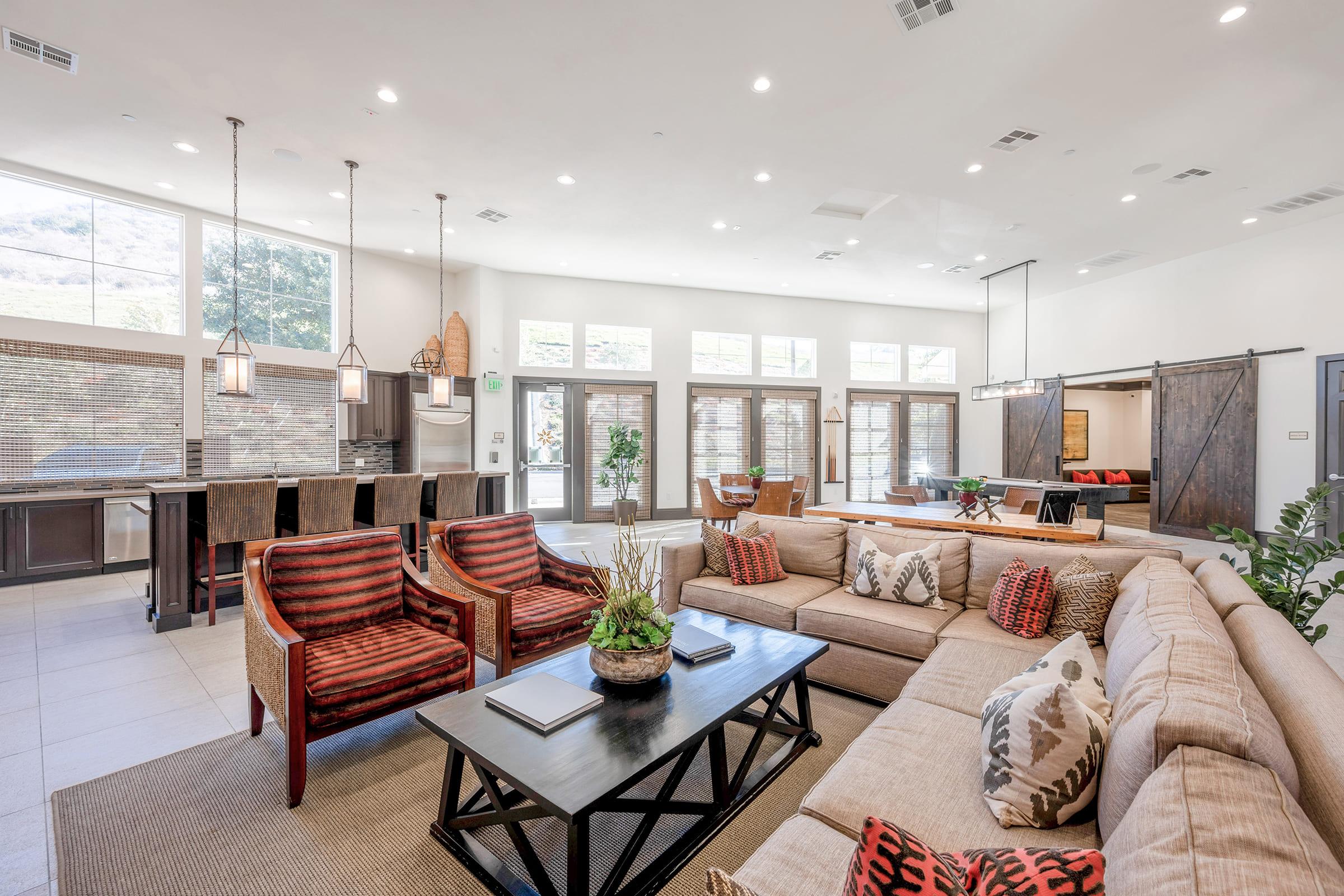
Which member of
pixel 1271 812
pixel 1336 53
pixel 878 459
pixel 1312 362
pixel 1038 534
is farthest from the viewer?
pixel 878 459

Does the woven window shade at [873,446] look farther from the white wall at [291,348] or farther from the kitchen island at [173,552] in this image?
the kitchen island at [173,552]

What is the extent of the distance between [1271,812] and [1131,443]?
14135 mm

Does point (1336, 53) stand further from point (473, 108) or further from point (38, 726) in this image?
point (38, 726)

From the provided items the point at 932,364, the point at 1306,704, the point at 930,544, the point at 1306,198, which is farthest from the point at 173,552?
the point at 932,364

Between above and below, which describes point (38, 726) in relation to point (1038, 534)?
below

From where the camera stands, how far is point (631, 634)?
206cm

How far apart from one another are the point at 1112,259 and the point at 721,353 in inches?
214

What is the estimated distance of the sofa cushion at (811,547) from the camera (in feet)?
12.0

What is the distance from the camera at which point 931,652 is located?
8.44ft

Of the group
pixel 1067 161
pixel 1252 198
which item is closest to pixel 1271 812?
pixel 1067 161

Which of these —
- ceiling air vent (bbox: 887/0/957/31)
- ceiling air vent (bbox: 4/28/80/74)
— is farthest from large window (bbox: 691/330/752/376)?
ceiling air vent (bbox: 4/28/80/74)

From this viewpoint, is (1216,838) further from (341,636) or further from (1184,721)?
(341,636)

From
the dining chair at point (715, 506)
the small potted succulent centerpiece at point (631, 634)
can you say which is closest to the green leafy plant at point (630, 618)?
the small potted succulent centerpiece at point (631, 634)

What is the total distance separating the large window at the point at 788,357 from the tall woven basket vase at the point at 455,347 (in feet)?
15.4
